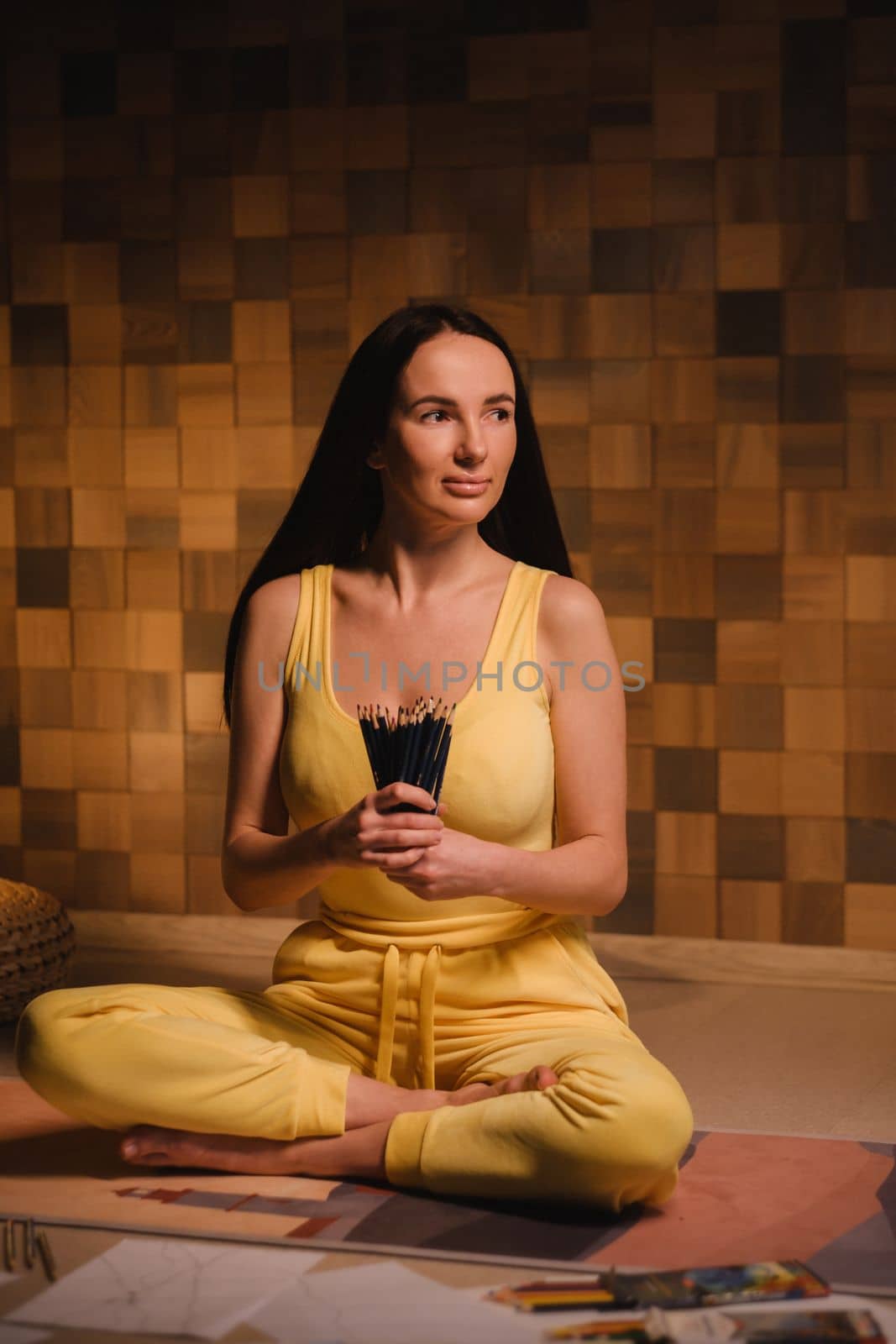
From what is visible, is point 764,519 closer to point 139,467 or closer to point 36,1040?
Answer: point 139,467

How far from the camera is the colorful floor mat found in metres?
2.07

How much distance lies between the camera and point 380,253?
12.1 ft

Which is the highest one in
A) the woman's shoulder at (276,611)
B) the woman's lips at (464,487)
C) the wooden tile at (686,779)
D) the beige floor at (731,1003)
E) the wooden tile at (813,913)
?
the woman's lips at (464,487)

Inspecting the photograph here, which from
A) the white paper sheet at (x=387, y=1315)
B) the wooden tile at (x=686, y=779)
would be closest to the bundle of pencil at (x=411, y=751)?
the white paper sheet at (x=387, y=1315)

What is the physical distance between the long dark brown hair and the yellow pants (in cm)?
54

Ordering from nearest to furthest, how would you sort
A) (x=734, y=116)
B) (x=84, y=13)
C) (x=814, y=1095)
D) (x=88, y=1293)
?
(x=88, y=1293) < (x=814, y=1095) < (x=734, y=116) < (x=84, y=13)

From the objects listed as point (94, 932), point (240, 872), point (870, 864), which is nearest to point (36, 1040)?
point (240, 872)

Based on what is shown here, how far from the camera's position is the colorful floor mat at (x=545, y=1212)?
2068mm

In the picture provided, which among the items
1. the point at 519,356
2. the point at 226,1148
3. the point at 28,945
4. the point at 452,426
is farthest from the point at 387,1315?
the point at 519,356

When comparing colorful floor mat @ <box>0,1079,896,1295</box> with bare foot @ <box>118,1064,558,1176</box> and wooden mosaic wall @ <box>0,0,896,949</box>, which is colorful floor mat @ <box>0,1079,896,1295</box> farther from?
wooden mosaic wall @ <box>0,0,896,949</box>

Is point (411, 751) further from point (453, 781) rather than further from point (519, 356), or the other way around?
point (519, 356)

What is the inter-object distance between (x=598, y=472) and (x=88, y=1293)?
2.14 m

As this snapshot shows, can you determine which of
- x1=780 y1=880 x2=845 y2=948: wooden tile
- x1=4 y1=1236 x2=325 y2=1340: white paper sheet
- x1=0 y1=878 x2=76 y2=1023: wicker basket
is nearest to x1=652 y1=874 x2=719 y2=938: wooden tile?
x1=780 y1=880 x2=845 y2=948: wooden tile

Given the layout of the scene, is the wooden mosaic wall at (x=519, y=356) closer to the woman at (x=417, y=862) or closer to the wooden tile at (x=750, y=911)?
the wooden tile at (x=750, y=911)
